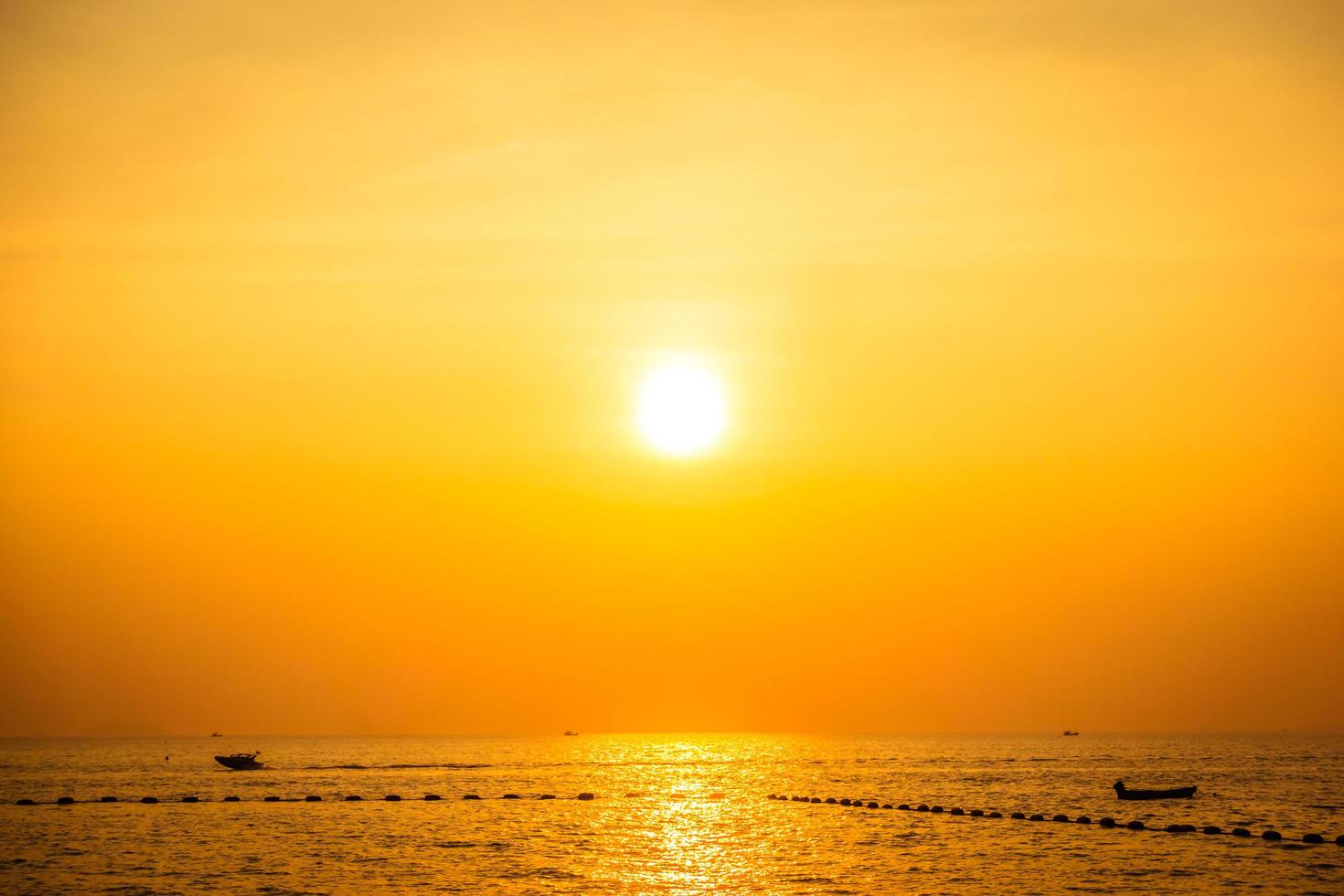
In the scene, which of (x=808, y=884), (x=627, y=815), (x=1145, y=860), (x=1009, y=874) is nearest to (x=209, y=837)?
(x=627, y=815)

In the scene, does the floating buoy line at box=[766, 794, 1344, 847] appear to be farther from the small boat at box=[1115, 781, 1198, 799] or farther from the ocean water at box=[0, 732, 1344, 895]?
the small boat at box=[1115, 781, 1198, 799]

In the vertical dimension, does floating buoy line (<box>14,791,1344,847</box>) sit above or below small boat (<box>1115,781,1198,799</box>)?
below

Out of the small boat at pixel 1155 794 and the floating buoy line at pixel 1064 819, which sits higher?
the small boat at pixel 1155 794

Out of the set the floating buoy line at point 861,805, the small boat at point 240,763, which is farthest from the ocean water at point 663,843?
the small boat at point 240,763

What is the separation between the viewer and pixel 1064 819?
95.6m

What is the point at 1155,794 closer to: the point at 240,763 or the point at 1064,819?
the point at 1064,819

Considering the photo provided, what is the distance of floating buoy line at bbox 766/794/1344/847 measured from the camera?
270 ft

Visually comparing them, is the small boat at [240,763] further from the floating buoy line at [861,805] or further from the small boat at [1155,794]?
the small boat at [1155,794]

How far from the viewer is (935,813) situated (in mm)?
105938

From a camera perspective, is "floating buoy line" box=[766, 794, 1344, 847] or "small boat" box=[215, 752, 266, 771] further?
"small boat" box=[215, 752, 266, 771]

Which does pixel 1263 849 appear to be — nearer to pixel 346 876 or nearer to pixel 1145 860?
pixel 1145 860

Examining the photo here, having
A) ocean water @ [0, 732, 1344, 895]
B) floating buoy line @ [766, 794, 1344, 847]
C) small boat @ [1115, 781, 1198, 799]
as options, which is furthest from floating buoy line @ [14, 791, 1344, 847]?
small boat @ [1115, 781, 1198, 799]

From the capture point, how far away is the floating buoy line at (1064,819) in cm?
8231

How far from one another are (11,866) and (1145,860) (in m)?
67.6
